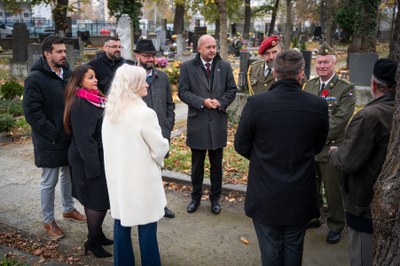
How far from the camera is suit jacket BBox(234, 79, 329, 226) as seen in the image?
2.92 m

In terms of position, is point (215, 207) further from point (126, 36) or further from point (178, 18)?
point (178, 18)

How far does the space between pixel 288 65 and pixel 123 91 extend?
1207mm

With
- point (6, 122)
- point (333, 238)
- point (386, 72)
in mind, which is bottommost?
point (333, 238)

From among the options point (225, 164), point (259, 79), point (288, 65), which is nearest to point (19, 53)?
point (225, 164)

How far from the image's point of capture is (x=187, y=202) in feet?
18.2

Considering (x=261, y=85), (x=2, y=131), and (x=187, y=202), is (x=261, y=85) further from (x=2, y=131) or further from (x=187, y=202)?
(x=2, y=131)

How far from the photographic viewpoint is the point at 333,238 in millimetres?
4383

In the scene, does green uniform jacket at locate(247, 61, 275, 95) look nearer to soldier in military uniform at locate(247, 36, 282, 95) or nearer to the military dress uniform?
soldier in military uniform at locate(247, 36, 282, 95)

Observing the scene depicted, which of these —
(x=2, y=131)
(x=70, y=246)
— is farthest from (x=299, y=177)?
(x=2, y=131)

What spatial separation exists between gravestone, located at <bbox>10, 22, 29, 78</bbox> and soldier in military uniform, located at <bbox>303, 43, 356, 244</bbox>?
14.4 metres

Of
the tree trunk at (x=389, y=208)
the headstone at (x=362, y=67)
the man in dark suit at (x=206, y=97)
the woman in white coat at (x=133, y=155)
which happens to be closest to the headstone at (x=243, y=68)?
the headstone at (x=362, y=67)

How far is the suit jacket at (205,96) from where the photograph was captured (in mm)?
5012

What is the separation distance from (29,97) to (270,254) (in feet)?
9.09

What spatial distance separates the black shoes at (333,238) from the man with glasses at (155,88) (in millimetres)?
2088
